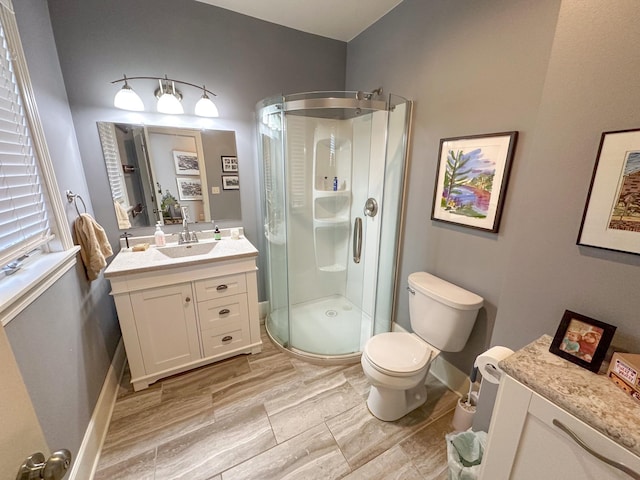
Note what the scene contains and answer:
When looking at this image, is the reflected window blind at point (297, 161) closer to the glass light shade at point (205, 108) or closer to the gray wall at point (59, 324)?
the glass light shade at point (205, 108)

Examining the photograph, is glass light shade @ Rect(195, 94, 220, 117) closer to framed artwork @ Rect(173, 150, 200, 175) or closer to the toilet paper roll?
framed artwork @ Rect(173, 150, 200, 175)

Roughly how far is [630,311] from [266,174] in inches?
84.9

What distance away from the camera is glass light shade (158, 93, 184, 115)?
1836 millimetres

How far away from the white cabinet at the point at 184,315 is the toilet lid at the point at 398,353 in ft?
3.16

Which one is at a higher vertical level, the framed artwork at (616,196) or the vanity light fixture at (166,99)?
the vanity light fixture at (166,99)

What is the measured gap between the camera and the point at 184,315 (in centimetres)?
180

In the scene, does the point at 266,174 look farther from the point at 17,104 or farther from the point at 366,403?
the point at 366,403

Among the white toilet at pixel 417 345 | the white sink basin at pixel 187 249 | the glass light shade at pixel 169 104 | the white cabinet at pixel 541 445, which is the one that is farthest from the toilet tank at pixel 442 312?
the glass light shade at pixel 169 104

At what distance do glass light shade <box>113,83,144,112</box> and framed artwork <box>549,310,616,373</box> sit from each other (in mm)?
2586

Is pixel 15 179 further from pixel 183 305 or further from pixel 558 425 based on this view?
pixel 558 425

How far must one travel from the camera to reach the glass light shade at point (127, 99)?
1.71 meters

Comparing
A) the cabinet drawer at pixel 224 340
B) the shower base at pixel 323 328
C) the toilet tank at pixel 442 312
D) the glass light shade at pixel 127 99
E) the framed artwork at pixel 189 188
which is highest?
the glass light shade at pixel 127 99

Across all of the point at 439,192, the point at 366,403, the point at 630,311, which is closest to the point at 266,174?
the point at 439,192

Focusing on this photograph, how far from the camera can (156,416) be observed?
5.30ft
